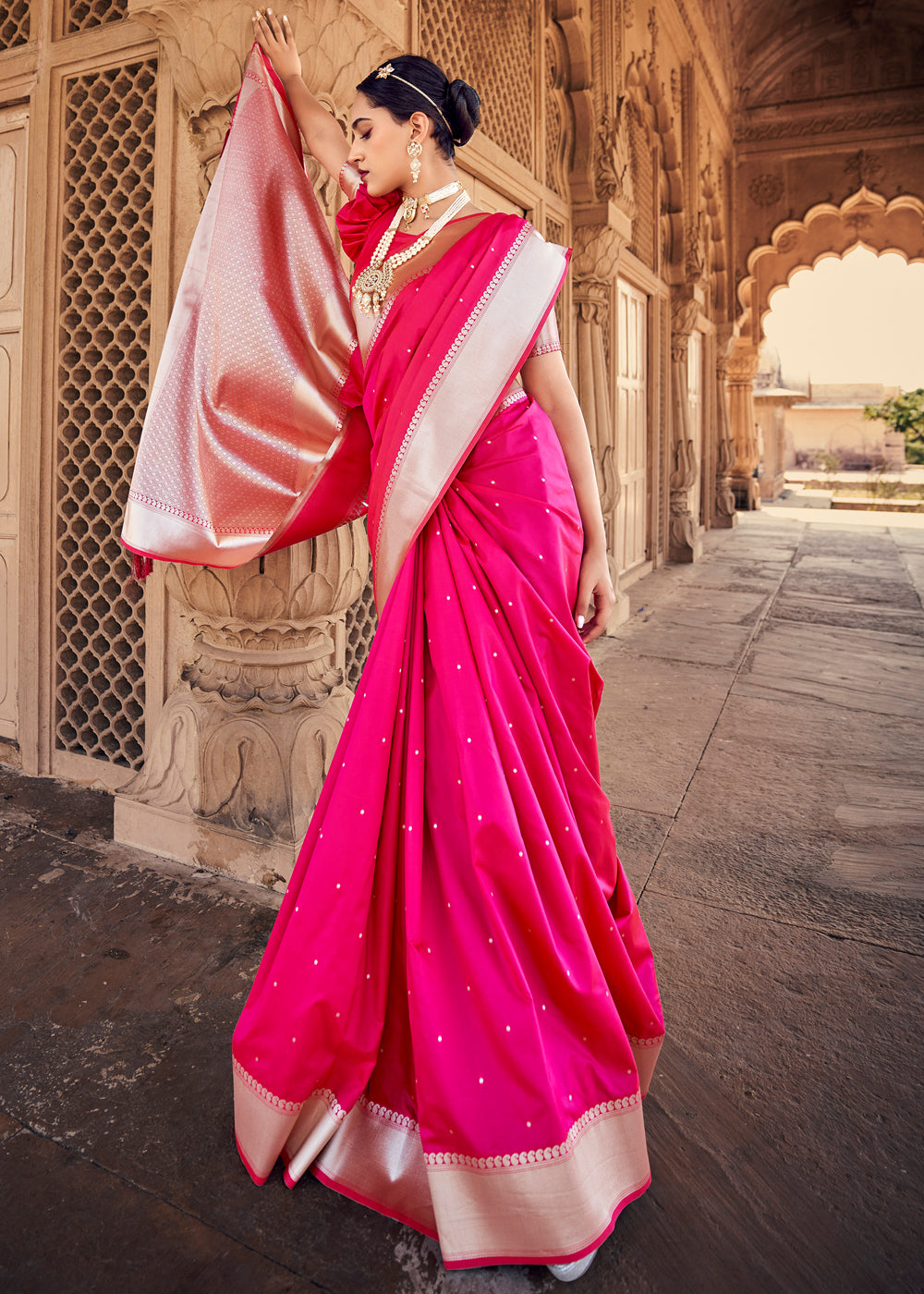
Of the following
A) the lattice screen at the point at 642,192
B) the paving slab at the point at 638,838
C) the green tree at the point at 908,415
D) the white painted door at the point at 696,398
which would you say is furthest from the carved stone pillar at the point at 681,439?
the green tree at the point at 908,415

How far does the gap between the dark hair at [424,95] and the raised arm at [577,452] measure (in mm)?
409

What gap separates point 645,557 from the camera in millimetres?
7688

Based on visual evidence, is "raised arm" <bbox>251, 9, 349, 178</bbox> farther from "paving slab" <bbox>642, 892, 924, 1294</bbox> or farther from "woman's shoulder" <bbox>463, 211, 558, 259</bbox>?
"paving slab" <bbox>642, 892, 924, 1294</bbox>

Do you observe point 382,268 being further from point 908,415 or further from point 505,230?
point 908,415

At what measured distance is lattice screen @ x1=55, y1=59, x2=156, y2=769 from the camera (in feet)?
8.50

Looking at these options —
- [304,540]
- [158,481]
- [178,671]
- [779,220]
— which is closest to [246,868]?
[178,671]

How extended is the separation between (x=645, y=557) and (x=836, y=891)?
5692 millimetres

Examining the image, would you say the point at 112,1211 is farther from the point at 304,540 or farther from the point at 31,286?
the point at 31,286

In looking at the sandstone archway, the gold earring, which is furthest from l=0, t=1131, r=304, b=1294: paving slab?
the sandstone archway

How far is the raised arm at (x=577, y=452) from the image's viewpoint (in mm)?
1464

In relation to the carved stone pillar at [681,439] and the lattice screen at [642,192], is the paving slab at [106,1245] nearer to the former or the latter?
the lattice screen at [642,192]

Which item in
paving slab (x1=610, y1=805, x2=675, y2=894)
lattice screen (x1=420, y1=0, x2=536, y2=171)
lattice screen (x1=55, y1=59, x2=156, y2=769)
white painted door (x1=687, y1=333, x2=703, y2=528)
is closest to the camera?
paving slab (x1=610, y1=805, x2=675, y2=894)

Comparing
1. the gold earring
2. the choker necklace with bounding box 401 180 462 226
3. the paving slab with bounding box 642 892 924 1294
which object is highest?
the gold earring

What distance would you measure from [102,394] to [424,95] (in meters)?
1.60
